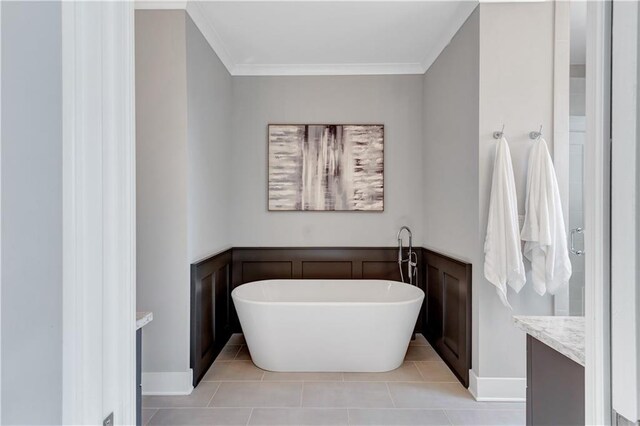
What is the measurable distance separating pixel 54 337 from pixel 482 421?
2494 mm

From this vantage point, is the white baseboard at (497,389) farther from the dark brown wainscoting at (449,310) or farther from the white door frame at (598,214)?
the white door frame at (598,214)

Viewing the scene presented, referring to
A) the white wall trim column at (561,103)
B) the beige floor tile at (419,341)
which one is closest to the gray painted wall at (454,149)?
the white wall trim column at (561,103)

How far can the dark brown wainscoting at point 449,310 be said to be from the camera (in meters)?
2.68

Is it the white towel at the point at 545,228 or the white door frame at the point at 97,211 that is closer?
the white door frame at the point at 97,211

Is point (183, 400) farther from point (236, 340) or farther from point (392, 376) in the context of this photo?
point (392, 376)

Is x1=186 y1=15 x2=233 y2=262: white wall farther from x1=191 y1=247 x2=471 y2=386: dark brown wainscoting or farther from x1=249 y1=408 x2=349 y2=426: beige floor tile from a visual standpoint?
x1=249 y1=408 x2=349 y2=426: beige floor tile

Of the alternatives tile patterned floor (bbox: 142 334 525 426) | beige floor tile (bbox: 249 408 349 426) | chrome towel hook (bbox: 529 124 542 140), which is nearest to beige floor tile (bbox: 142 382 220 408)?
tile patterned floor (bbox: 142 334 525 426)

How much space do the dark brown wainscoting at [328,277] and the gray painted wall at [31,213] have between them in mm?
2265

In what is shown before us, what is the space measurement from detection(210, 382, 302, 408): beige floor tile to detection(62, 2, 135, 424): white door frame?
2.09m

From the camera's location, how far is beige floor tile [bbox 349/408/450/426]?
88.8 inches

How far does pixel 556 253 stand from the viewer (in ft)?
7.61

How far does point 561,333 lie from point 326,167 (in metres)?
2.80

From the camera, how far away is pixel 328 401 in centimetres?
248

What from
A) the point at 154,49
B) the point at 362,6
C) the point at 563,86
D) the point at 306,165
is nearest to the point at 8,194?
the point at 154,49
